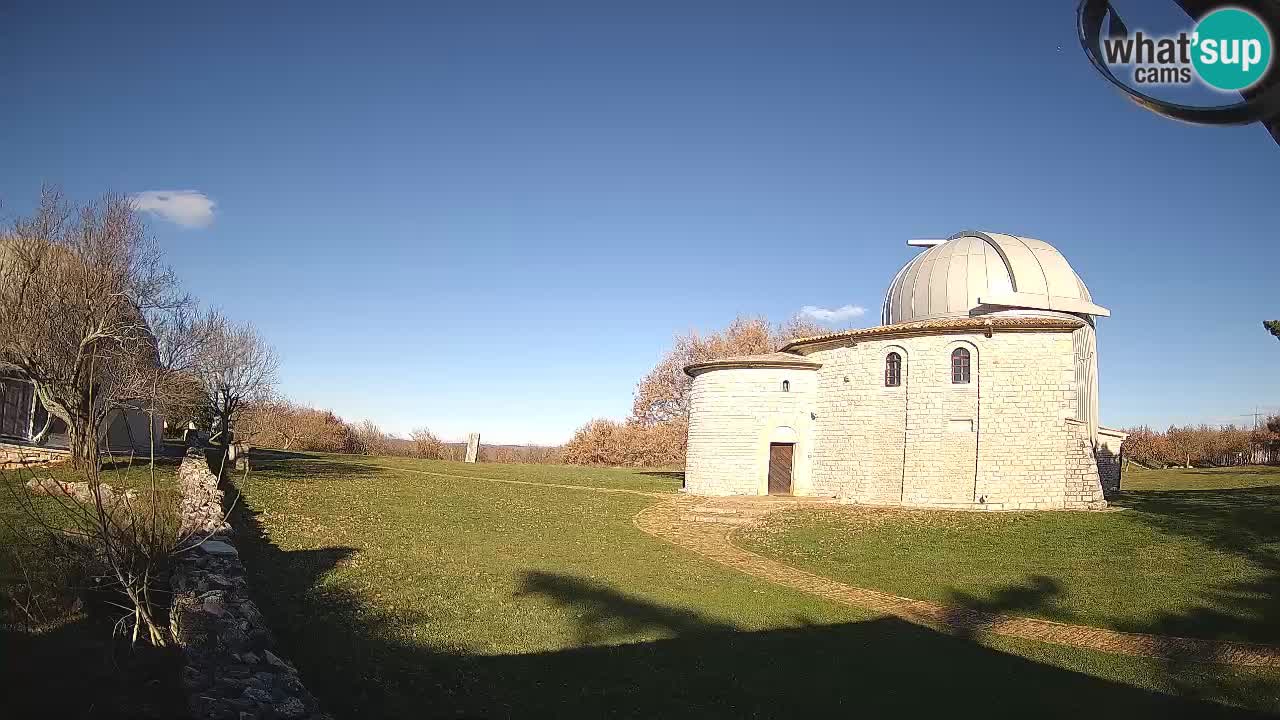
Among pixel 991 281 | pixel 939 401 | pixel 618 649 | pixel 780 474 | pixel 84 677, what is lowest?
pixel 618 649

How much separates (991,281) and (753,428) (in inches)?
361

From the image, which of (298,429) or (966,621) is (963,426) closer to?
(966,621)

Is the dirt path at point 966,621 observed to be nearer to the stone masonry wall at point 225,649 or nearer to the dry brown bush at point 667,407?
the stone masonry wall at point 225,649

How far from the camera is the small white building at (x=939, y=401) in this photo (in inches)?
824

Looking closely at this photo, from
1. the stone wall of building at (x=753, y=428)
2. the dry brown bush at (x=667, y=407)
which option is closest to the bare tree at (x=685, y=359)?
the dry brown bush at (x=667, y=407)

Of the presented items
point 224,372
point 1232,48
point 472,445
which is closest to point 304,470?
point 224,372

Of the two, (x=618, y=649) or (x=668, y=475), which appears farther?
(x=668, y=475)

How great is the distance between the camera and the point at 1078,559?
1345 centimetres

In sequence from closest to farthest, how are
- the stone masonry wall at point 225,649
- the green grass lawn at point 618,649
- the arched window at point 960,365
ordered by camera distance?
the stone masonry wall at point 225,649 < the green grass lawn at point 618,649 < the arched window at point 960,365

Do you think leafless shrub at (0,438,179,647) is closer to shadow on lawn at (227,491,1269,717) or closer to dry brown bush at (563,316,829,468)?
shadow on lawn at (227,491,1269,717)

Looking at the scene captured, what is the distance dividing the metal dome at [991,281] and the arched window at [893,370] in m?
2.45

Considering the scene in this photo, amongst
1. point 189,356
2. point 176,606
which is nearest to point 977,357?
point 176,606

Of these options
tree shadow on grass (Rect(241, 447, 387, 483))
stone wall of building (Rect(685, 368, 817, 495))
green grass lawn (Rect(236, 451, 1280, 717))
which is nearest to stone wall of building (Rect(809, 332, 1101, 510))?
stone wall of building (Rect(685, 368, 817, 495))

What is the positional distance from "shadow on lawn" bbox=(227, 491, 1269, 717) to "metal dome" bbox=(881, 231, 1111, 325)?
1710 cm
